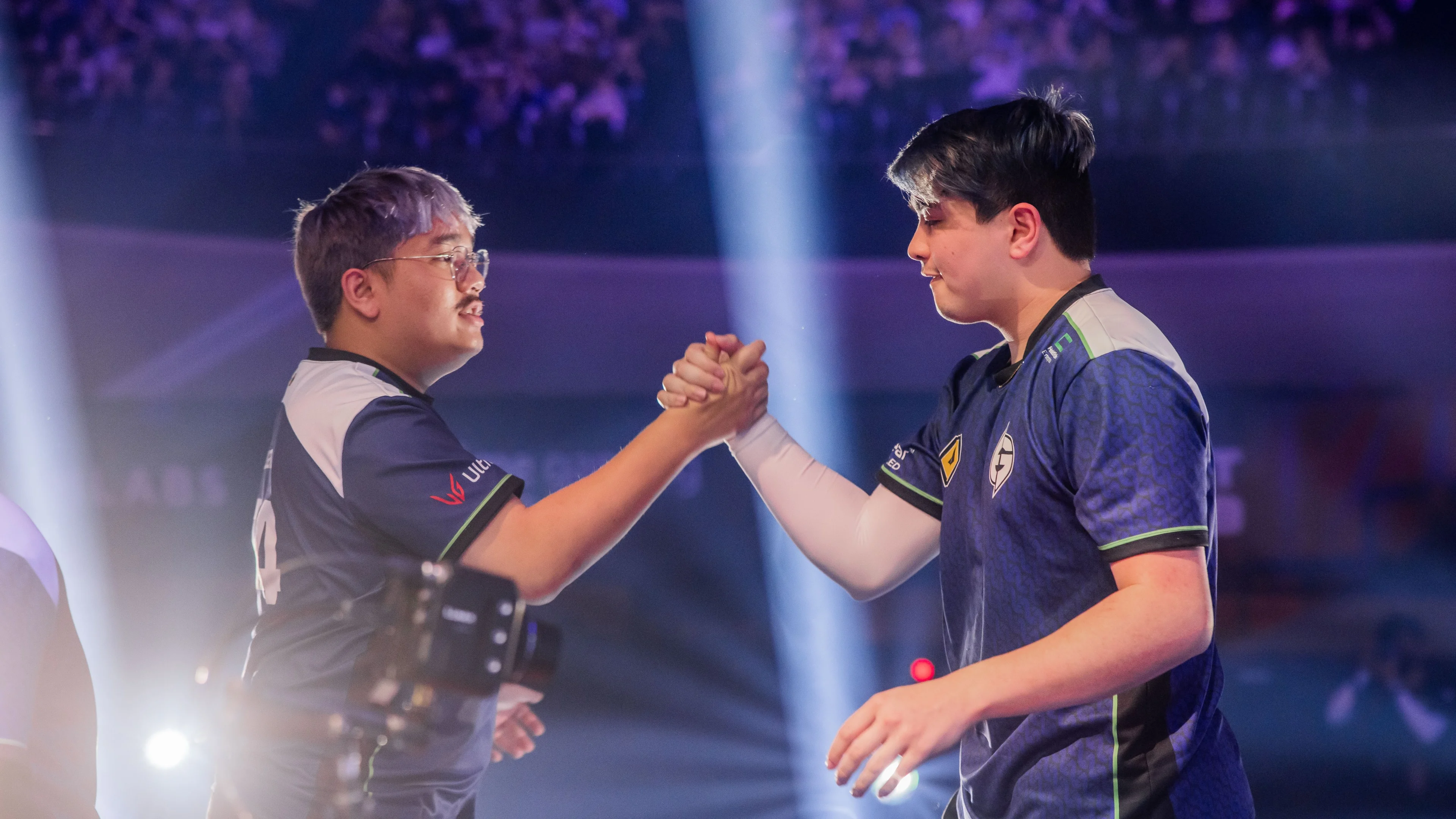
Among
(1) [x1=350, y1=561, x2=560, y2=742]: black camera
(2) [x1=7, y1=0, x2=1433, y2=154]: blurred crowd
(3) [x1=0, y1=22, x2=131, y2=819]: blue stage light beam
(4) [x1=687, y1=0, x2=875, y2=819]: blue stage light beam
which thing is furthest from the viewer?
(2) [x1=7, y1=0, x2=1433, y2=154]: blurred crowd

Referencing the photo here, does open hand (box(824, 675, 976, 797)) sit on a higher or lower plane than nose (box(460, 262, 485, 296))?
lower

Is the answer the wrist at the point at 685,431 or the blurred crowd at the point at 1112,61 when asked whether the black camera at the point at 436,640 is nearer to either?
the wrist at the point at 685,431

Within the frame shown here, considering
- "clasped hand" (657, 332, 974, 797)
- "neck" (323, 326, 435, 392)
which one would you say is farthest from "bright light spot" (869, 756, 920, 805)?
"neck" (323, 326, 435, 392)

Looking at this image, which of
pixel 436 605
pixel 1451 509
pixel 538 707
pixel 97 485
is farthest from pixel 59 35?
pixel 1451 509

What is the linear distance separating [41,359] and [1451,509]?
7003 mm

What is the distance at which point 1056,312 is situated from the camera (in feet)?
4.86

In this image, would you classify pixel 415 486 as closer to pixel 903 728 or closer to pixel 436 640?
pixel 436 640

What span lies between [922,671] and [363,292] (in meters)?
1.10

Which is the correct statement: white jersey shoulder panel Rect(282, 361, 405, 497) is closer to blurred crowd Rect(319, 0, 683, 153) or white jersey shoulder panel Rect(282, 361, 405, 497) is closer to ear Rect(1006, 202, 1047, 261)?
ear Rect(1006, 202, 1047, 261)

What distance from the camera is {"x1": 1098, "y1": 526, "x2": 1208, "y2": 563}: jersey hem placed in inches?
48.1

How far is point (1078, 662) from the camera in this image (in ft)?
3.87

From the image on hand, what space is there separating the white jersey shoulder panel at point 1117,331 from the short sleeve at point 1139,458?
2cm

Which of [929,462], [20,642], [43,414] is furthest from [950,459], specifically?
[43,414]

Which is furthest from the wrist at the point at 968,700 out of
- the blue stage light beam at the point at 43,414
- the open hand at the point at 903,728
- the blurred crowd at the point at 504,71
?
the blurred crowd at the point at 504,71
